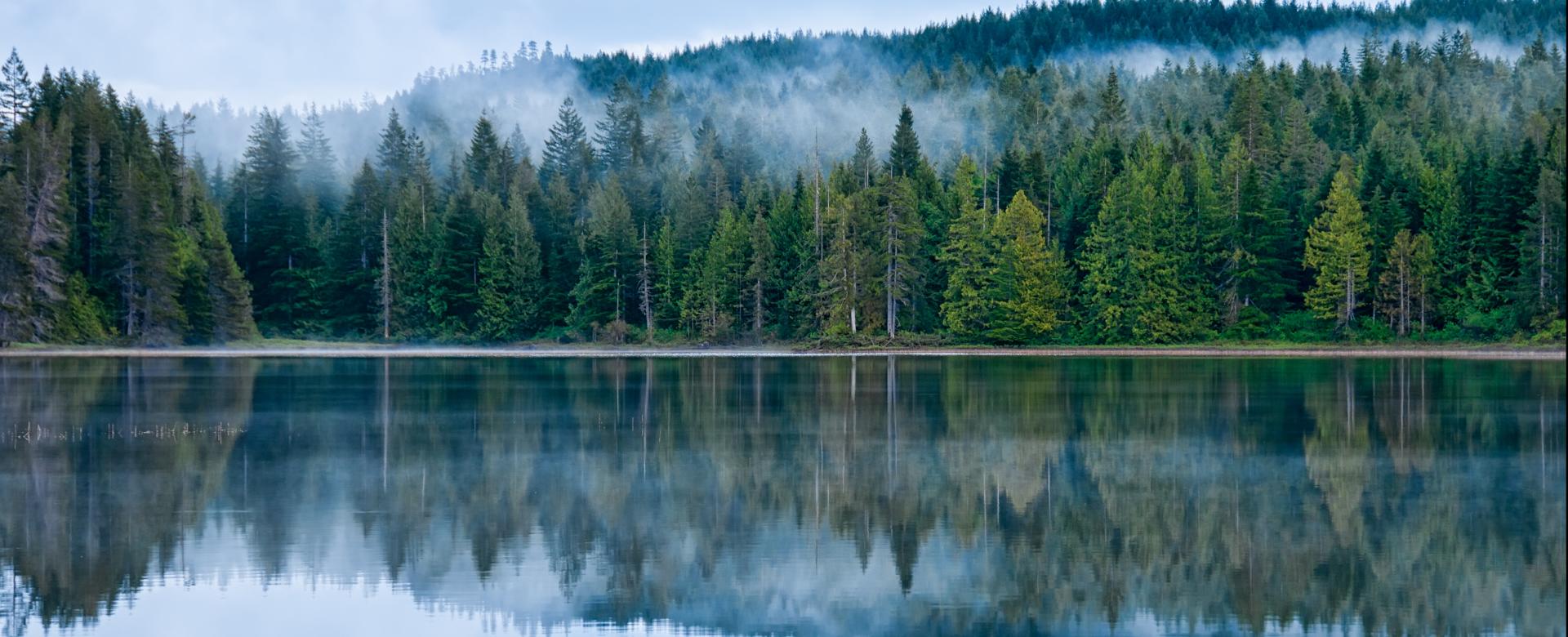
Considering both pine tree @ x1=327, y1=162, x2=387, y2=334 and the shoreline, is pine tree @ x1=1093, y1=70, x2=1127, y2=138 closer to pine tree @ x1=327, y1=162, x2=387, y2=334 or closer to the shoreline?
the shoreline

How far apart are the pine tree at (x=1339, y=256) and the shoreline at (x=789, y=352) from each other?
408 centimetres

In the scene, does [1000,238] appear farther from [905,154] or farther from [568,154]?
[568,154]

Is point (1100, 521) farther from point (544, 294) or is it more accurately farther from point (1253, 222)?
point (544, 294)

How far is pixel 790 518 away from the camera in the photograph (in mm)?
22016

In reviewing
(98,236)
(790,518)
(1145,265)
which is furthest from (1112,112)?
(790,518)

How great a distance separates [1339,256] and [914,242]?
82.8ft

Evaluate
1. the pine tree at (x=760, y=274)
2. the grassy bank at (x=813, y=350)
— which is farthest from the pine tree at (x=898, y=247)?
the pine tree at (x=760, y=274)

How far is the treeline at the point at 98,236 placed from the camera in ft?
272

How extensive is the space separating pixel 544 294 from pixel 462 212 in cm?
950

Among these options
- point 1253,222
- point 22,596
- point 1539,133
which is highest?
point 1539,133

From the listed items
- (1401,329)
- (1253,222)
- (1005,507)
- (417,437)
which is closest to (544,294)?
(1253,222)

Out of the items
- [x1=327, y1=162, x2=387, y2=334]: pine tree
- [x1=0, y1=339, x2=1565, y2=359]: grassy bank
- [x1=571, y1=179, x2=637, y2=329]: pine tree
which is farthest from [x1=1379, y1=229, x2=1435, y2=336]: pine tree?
[x1=327, y1=162, x2=387, y2=334]: pine tree

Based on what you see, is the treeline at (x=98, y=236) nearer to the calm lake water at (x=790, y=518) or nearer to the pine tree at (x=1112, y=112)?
the calm lake water at (x=790, y=518)

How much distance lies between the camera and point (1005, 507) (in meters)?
22.7
